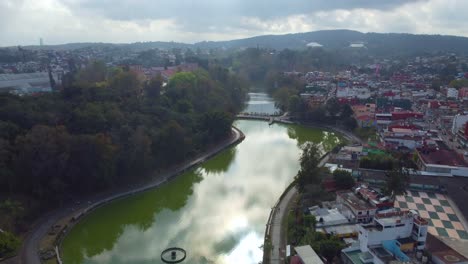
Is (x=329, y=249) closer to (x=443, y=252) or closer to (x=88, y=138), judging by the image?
(x=443, y=252)

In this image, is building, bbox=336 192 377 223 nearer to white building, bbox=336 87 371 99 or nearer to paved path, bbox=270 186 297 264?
paved path, bbox=270 186 297 264

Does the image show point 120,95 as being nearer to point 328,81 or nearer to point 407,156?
point 407,156

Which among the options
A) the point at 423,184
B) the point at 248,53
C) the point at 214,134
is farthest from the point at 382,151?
the point at 248,53

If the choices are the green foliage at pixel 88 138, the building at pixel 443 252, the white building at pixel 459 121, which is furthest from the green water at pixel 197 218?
the white building at pixel 459 121

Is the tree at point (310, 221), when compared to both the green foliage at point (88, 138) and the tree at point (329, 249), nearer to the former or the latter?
the tree at point (329, 249)

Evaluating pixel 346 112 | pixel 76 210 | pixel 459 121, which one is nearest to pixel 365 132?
pixel 346 112
